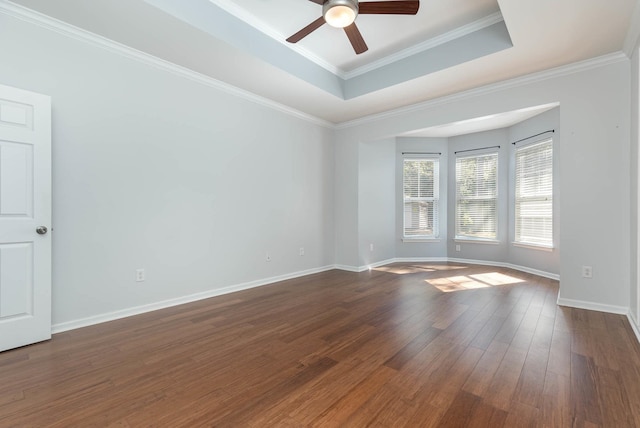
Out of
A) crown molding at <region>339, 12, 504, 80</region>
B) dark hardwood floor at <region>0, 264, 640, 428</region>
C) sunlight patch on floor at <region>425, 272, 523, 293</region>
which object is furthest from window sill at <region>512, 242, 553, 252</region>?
crown molding at <region>339, 12, 504, 80</region>

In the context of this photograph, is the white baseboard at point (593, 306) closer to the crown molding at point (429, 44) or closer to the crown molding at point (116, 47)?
the crown molding at point (429, 44)

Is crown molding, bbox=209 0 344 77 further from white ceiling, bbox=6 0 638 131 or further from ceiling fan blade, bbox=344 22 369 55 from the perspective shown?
ceiling fan blade, bbox=344 22 369 55

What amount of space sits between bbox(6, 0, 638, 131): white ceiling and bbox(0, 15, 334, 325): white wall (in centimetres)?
34

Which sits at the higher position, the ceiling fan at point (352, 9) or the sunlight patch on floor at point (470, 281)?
the ceiling fan at point (352, 9)

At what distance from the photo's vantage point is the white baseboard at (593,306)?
3.03 m

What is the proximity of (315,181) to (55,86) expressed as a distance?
3.52 m

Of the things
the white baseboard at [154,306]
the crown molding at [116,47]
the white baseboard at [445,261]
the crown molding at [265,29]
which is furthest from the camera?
the white baseboard at [445,261]

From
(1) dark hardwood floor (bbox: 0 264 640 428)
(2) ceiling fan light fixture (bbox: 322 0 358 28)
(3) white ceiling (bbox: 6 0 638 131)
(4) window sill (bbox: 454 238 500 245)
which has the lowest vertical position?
(1) dark hardwood floor (bbox: 0 264 640 428)

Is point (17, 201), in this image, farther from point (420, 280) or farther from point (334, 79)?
point (420, 280)

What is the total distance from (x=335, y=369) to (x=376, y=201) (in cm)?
412

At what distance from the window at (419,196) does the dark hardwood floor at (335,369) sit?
3096mm

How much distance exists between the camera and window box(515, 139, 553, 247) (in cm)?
474

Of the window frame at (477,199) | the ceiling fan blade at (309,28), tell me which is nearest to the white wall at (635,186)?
the window frame at (477,199)

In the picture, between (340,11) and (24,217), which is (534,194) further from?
(24,217)
